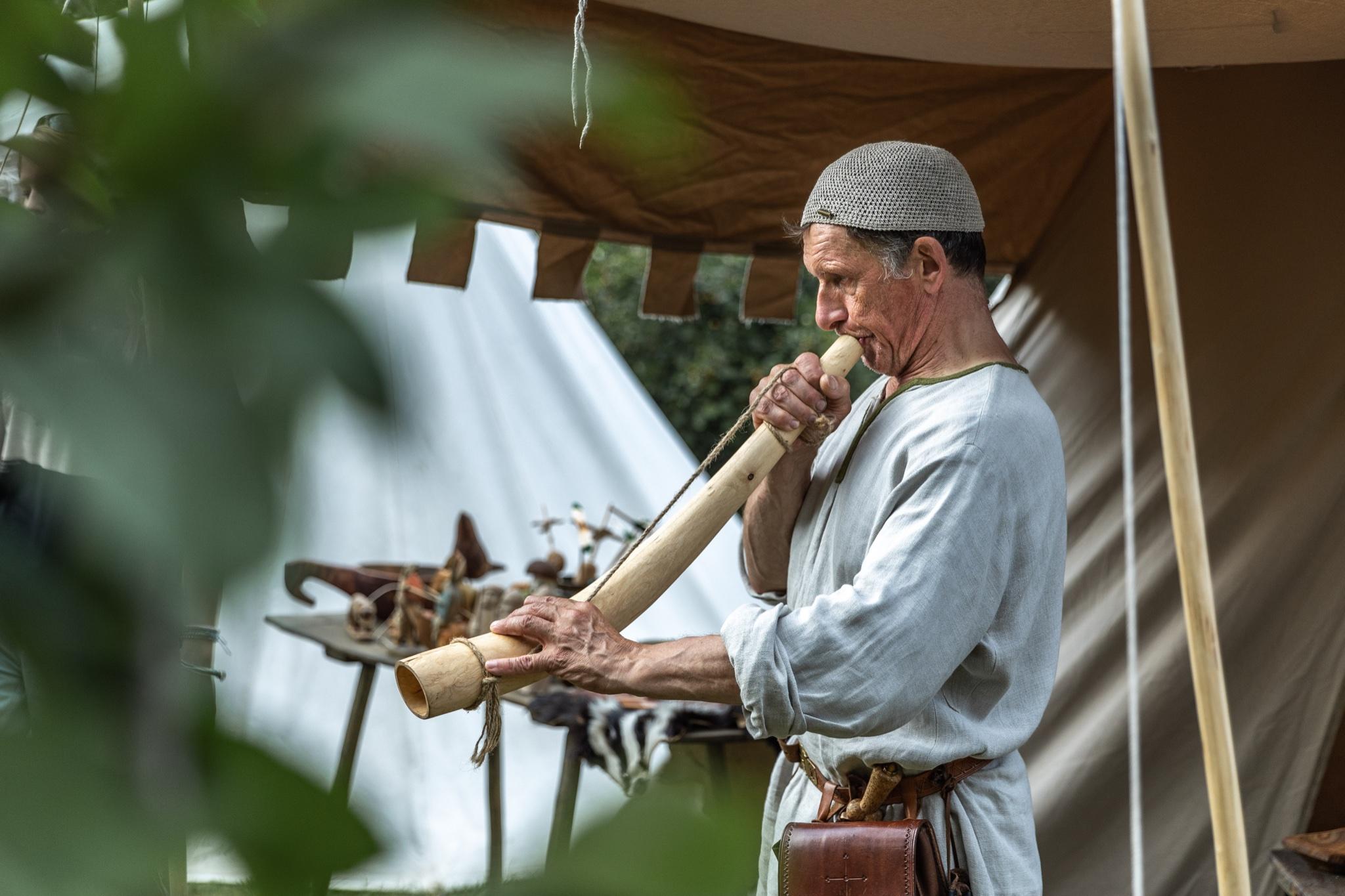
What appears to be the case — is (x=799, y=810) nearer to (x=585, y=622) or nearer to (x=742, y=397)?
(x=585, y=622)

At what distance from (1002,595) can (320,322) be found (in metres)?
1.18

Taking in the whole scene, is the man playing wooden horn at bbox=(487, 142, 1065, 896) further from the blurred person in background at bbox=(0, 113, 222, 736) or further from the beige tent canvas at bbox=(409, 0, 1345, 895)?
the blurred person in background at bbox=(0, 113, 222, 736)

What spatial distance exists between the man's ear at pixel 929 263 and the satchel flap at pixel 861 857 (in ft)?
1.88

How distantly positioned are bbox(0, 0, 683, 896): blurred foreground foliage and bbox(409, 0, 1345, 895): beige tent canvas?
1.78 metres

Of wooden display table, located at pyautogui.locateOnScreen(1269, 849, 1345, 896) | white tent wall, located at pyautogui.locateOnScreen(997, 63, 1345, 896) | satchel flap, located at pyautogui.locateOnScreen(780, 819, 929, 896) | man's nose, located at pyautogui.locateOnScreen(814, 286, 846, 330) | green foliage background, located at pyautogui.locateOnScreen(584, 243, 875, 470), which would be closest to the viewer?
satchel flap, located at pyautogui.locateOnScreen(780, 819, 929, 896)

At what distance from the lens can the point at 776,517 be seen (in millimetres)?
1637

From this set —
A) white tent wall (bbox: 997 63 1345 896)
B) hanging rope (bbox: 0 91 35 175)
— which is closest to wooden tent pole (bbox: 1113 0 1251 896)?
hanging rope (bbox: 0 91 35 175)

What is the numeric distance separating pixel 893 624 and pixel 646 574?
0.78 ft

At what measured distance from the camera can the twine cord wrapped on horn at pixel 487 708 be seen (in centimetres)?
102

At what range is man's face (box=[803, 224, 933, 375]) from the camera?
4.84ft

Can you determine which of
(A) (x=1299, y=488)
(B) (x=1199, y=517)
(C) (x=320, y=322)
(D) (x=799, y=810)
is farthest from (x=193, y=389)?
(A) (x=1299, y=488)

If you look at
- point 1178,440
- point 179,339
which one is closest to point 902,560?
point 1178,440

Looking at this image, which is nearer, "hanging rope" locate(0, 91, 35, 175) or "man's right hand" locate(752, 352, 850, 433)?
"hanging rope" locate(0, 91, 35, 175)

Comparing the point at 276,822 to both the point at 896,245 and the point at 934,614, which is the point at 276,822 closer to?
the point at 934,614
